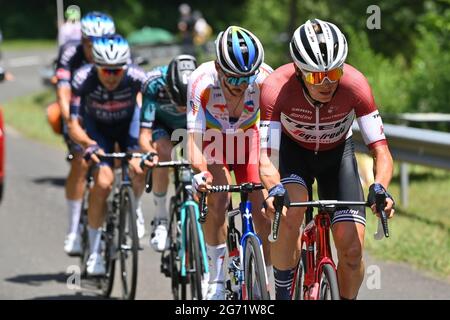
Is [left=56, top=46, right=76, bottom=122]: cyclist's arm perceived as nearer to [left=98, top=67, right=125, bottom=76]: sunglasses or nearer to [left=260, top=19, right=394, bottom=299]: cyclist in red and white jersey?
[left=98, top=67, right=125, bottom=76]: sunglasses

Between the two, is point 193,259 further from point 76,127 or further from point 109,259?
point 76,127

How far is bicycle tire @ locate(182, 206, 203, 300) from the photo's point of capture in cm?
798

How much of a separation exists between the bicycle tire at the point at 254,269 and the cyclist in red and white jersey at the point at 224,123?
1.63ft

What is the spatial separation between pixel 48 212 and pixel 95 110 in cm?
380

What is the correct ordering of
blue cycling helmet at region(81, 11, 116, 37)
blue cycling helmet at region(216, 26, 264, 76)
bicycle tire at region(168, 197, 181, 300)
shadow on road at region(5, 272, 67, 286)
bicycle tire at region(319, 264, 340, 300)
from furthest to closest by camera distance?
blue cycling helmet at region(81, 11, 116, 37) → shadow on road at region(5, 272, 67, 286) → bicycle tire at region(168, 197, 181, 300) → blue cycling helmet at region(216, 26, 264, 76) → bicycle tire at region(319, 264, 340, 300)

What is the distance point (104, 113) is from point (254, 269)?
10.1 ft

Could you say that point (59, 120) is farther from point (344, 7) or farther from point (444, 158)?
point (344, 7)

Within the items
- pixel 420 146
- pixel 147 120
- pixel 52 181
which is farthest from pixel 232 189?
pixel 52 181

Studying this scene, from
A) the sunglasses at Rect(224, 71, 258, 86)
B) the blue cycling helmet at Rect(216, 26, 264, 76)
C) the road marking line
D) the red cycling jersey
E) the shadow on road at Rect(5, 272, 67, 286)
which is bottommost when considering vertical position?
the shadow on road at Rect(5, 272, 67, 286)

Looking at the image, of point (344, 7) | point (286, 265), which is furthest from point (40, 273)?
point (344, 7)

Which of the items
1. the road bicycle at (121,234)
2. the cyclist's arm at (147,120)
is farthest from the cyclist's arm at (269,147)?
the cyclist's arm at (147,120)

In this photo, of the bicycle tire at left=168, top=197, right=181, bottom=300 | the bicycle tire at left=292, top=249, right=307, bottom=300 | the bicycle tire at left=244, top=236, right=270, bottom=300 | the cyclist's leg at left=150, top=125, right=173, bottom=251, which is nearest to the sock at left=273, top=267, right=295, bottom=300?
the bicycle tire at left=244, top=236, right=270, bottom=300

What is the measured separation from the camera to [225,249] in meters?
7.77

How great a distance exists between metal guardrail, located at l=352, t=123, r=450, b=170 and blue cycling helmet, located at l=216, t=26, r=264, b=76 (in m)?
4.48
